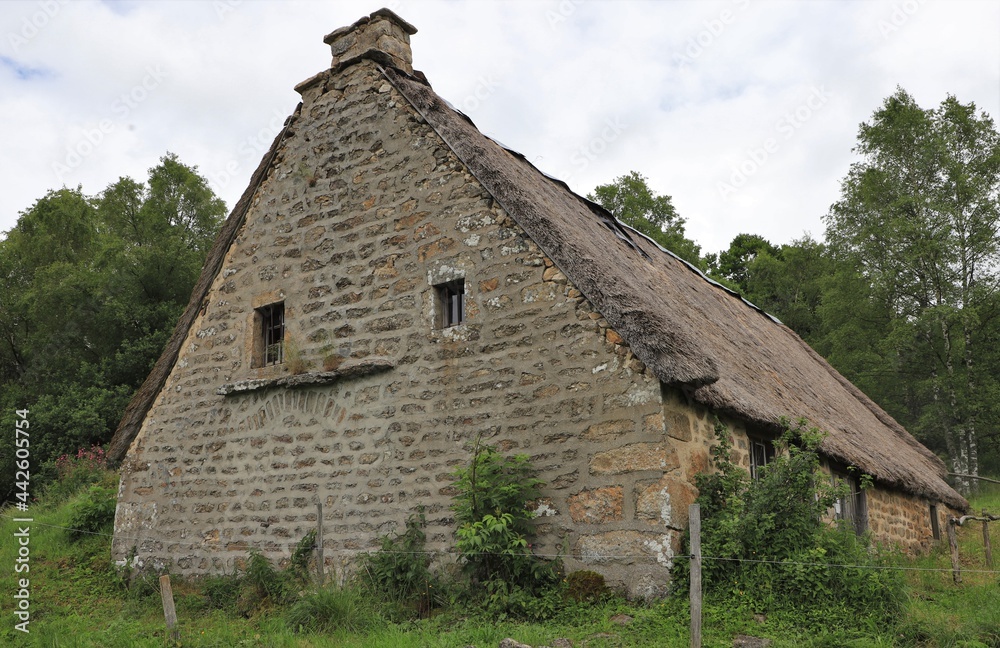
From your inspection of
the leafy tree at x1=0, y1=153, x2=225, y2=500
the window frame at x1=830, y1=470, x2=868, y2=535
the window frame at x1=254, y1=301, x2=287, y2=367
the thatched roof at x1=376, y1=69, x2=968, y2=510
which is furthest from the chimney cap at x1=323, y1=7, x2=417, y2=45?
the leafy tree at x1=0, y1=153, x2=225, y2=500

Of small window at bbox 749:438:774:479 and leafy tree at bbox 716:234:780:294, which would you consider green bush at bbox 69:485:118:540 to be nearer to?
small window at bbox 749:438:774:479

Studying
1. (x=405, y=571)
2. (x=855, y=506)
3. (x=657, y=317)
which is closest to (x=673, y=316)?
(x=657, y=317)

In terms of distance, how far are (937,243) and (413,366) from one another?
59.8ft

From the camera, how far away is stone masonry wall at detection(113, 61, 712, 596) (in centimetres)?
737

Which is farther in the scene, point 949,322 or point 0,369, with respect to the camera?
point 0,369

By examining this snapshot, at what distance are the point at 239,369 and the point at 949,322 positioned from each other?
791 inches

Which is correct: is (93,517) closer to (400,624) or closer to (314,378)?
(314,378)

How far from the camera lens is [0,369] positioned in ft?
84.5

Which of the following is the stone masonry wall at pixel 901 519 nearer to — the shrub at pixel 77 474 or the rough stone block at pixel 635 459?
the rough stone block at pixel 635 459

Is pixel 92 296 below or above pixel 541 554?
above

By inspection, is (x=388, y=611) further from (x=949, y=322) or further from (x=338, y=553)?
(x=949, y=322)

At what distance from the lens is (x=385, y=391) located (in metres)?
8.88

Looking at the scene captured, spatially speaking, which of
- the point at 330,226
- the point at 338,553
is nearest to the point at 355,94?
the point at 330,226

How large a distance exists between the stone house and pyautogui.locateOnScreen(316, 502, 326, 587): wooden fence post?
0.28 ft
